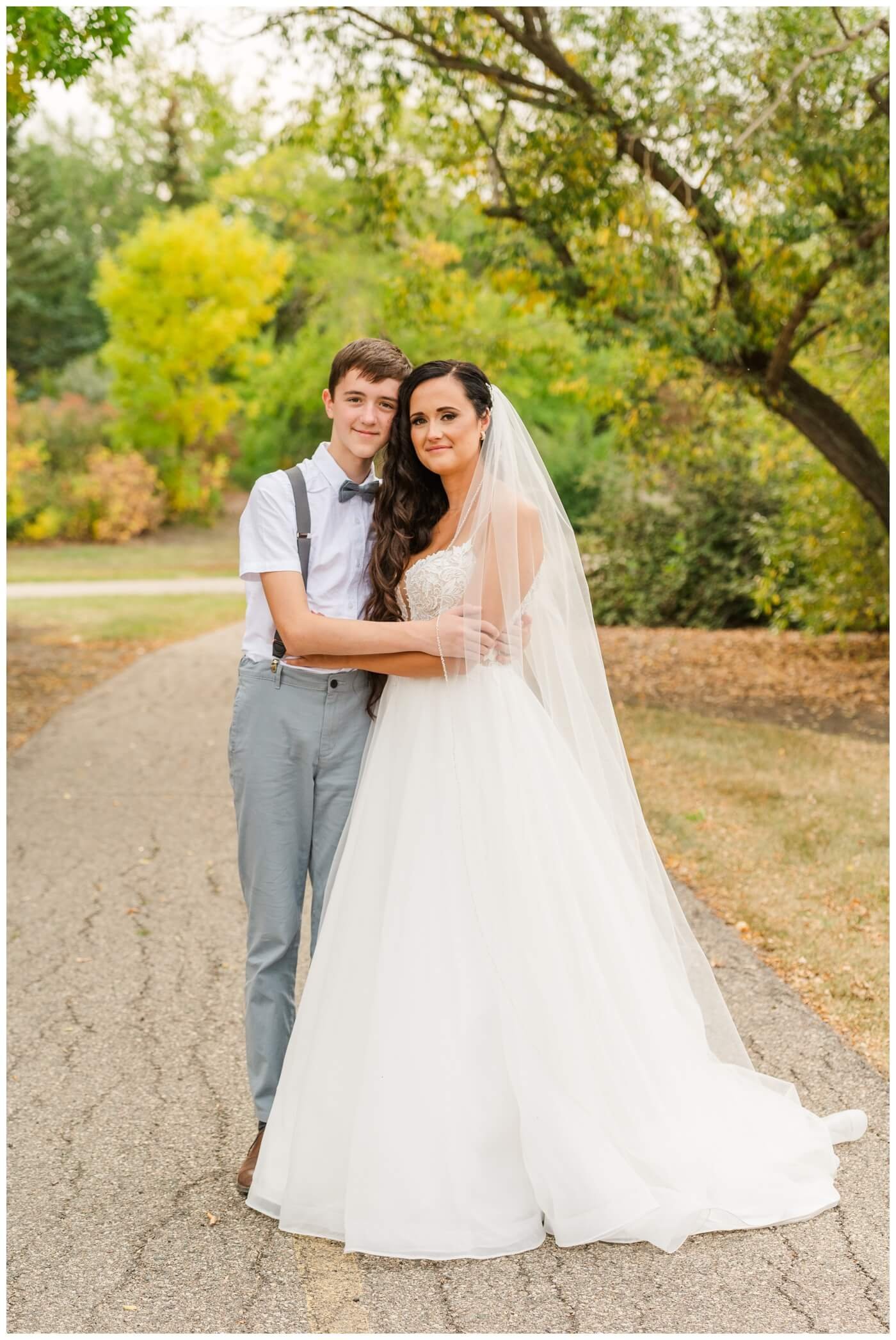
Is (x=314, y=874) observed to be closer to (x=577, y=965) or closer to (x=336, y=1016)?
(x=336, y=1016)

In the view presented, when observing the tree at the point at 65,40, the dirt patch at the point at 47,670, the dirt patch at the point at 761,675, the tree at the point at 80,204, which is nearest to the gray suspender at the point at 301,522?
the tree at the point at 65,40

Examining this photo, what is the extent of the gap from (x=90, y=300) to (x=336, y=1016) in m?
48.7

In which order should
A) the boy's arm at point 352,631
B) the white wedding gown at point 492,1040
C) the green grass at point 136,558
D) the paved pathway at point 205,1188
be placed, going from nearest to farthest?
the paved pathway at point 205,1188
the white wedding gown at point 492,1040
the boy's arm at point 352,631
the green grass at point 136,558

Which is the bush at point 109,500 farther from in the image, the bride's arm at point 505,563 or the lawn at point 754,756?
the bride's arm at point 505,563

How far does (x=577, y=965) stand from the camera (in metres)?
3.38

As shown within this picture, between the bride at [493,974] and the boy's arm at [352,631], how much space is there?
0.20 ft

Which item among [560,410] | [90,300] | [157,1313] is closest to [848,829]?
[157,1313]

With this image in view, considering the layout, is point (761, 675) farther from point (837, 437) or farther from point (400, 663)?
point (400, 663)

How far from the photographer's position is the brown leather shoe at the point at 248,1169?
3500 mm

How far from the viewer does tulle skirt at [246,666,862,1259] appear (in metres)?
3.19

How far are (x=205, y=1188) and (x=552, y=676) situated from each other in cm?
183

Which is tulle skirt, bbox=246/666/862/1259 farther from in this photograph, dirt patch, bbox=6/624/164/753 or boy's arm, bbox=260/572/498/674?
dirt patch, bbox=6/624/164/753

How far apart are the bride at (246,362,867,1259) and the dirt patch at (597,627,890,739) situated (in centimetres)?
734

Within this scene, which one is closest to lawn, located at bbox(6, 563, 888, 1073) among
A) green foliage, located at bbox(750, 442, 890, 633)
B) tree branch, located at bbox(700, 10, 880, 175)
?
green foliage, located at bbox(750, 442, 890, 633)
